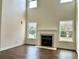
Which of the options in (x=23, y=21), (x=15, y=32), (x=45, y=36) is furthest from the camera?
(x=23, y=21)

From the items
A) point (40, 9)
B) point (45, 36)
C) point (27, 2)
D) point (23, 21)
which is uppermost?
point (27, 2)

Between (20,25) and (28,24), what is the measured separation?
2.47 ft

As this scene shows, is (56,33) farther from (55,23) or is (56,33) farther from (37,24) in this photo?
(37,24)

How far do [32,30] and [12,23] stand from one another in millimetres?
1839

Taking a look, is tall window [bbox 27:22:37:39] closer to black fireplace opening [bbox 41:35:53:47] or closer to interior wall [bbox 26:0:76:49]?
interior wall [bbox 26:0:76:49]

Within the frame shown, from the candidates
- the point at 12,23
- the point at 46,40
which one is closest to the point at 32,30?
the point at 46,40

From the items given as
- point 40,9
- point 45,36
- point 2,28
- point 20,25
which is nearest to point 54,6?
point 40,9

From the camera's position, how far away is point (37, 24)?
7.62 m

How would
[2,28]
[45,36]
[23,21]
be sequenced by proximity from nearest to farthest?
[2,28] → [45,36] → [23,21]

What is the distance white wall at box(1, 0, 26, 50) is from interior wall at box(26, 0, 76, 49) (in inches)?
27.9

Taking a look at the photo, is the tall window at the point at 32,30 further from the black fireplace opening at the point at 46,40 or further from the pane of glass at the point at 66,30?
the pane of glass at the point at 66,30

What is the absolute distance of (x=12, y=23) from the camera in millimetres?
6504

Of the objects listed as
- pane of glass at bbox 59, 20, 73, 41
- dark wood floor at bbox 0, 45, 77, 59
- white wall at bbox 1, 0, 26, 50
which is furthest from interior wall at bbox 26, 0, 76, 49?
dark wood floor at bbox 0, 45, 77, 59

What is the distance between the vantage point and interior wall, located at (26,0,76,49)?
21.2 feet
